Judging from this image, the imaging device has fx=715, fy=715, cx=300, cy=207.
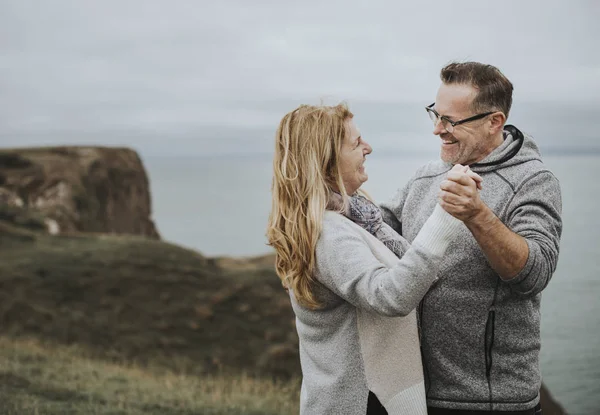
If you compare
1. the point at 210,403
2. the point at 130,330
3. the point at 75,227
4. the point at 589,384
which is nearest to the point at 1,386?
the point at 210,403

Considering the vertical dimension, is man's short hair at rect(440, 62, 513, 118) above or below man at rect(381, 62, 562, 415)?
above

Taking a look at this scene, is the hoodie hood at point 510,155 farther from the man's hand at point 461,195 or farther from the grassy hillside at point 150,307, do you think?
the grassy hillside at point 150,307

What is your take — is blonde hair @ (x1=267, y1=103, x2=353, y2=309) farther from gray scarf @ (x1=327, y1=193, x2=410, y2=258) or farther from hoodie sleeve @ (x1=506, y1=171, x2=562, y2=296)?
hoodie sleeve @ (x1=506, y1=171, x2=562, y2=296)

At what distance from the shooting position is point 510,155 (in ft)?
11.4

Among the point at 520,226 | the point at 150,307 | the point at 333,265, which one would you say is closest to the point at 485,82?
the point at 520,226

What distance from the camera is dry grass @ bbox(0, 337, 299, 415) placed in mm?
7562

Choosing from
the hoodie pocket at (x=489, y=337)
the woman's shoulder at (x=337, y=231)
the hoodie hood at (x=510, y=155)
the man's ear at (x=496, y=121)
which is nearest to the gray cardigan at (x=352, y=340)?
the woman's shoulder at (x=337, y=231)

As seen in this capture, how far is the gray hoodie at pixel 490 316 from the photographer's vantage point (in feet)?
10.9

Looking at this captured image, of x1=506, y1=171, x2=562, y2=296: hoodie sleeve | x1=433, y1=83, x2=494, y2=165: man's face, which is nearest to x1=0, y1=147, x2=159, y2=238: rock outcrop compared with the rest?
x1=433, y1=83, x2=494, y2=165: man's face

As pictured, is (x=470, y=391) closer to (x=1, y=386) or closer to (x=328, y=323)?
(x=328, y=323)

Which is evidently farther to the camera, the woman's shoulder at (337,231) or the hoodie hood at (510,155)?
the hoodie hood at (510,155)

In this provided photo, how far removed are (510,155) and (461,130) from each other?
0.27m

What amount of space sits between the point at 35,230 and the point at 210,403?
42.0 feet

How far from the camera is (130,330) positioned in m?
13.0
